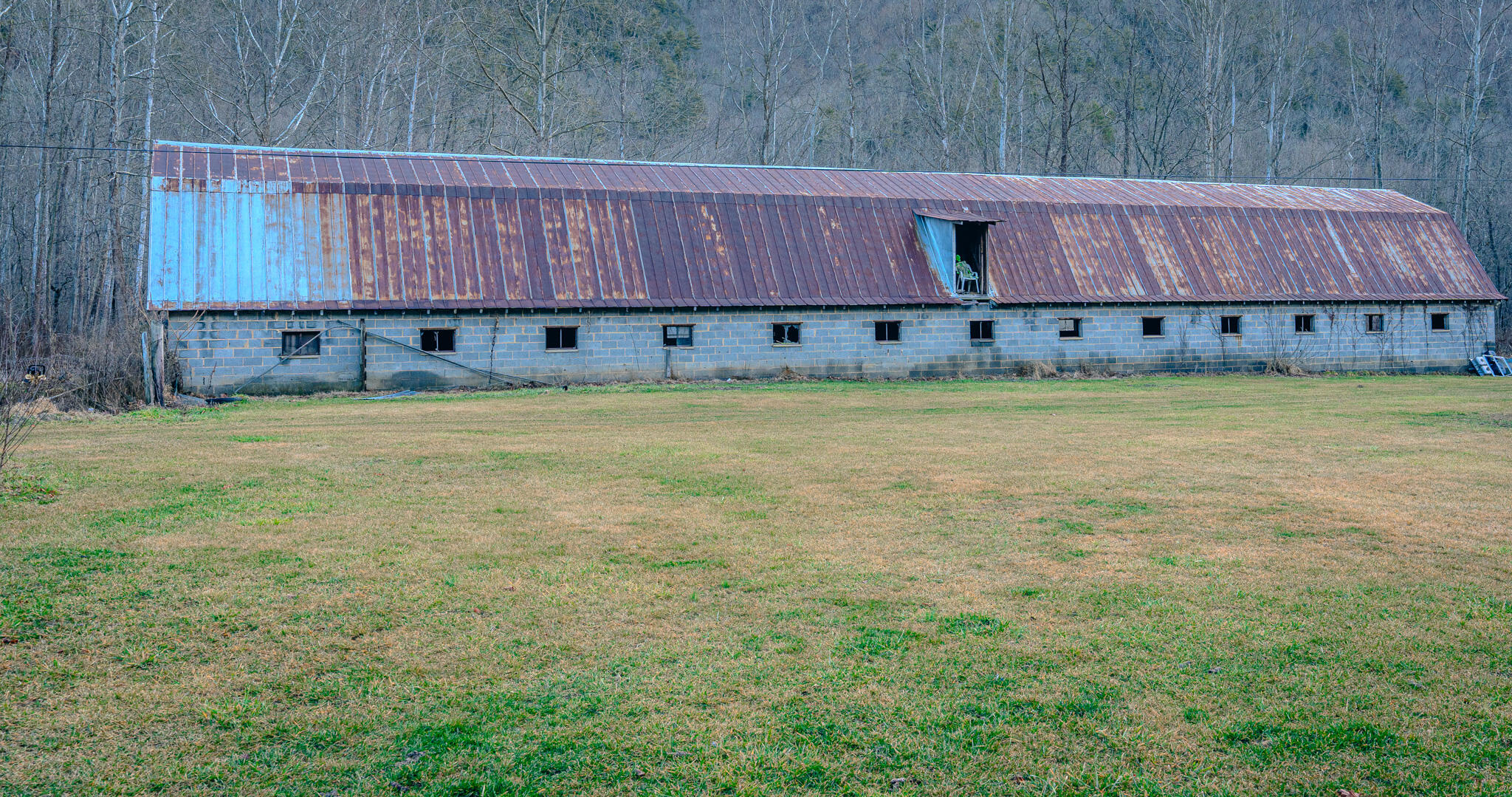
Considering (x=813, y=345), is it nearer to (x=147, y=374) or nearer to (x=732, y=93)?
(x=147, y=374)

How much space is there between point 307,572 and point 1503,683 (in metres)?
8.00

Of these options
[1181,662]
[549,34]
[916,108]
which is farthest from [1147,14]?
[1181,662]

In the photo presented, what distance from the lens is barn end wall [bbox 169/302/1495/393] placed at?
25391mm

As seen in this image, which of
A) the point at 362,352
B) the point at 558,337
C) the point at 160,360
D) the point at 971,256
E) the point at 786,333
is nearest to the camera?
the point at 160,360

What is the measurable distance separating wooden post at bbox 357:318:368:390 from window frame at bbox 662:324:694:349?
762 centimetres

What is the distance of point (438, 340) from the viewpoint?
26.9 metres

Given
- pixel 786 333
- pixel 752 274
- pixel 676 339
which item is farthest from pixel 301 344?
pixel 786 333

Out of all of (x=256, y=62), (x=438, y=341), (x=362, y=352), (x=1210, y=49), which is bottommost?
(x=362, y=352)

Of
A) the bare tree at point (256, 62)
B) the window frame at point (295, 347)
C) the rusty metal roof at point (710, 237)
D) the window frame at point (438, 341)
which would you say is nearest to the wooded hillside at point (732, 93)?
the bare tree at point (256, 62)

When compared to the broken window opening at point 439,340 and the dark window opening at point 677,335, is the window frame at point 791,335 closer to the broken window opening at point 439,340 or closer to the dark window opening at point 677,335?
the dark window opening at point 677,335

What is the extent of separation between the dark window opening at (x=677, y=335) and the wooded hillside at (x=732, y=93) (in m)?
12.5

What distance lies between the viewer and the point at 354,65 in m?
47.4

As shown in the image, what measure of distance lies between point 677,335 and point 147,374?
12709mm

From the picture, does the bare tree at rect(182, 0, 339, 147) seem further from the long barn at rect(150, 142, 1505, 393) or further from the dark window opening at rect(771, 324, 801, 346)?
the dark window opening at rect(771, 324, 801, 346)
